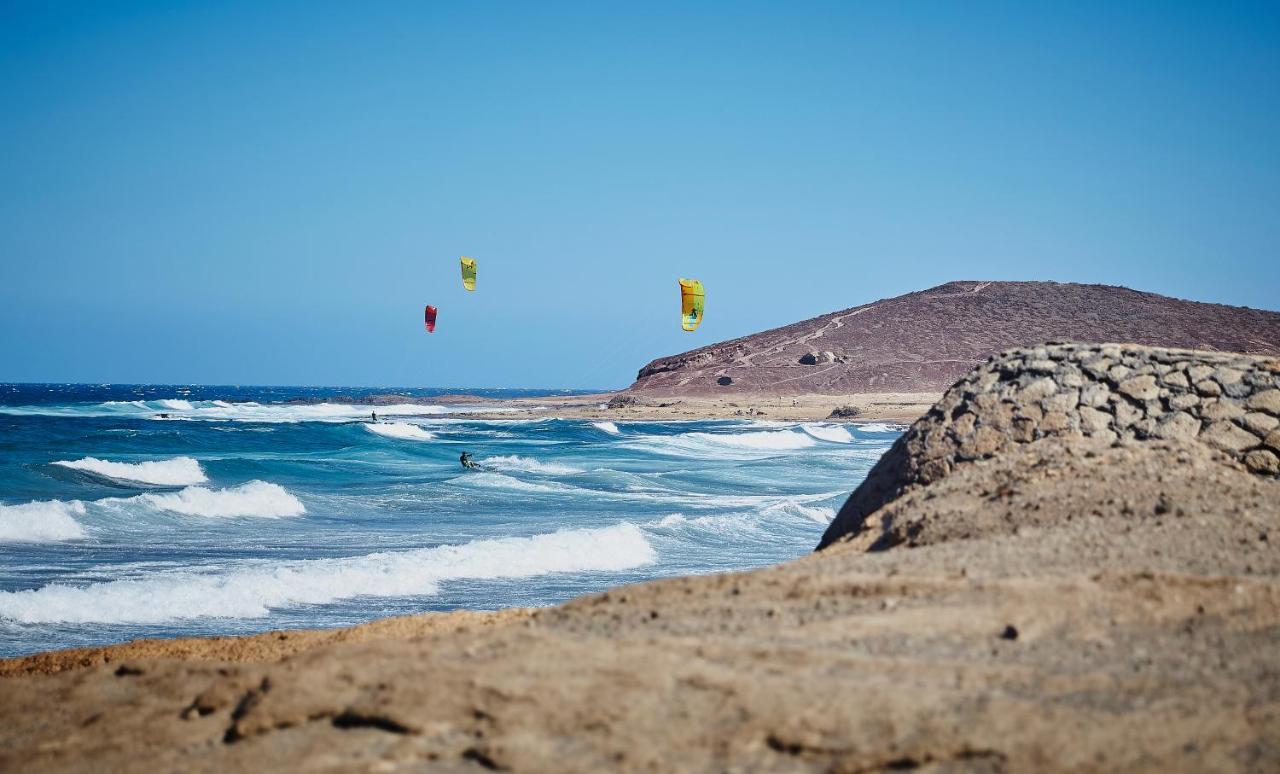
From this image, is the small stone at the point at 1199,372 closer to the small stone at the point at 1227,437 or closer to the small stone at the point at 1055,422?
the small stone at the point at 1227,437

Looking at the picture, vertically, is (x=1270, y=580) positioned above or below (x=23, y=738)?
above

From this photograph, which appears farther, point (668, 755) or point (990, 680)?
point (990, 680)

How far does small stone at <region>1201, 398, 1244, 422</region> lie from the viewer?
23.0 ft

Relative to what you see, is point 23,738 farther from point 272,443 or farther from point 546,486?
point 272,443

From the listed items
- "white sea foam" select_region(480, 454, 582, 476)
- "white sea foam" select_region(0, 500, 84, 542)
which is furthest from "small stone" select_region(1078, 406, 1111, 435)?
"white sea foam" select_region(480, 454, 582, 476)

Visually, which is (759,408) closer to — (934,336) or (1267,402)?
(934,336)

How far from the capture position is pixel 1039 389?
7.50m

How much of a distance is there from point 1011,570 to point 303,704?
121 inches

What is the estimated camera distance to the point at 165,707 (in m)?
4.18

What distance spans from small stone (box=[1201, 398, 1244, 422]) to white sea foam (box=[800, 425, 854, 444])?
120 feet

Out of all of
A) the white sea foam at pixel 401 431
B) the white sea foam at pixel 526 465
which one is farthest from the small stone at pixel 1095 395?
the white sea foam at pixel 401 431

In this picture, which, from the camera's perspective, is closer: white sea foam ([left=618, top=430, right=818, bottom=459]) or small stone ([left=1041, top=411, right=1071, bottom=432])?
small stone ([left=1041, top=411, right=1071, bottom=432])

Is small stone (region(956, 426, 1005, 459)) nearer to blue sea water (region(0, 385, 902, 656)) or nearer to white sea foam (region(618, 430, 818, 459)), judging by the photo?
blue sea water (region(0, 385, 902, 656))

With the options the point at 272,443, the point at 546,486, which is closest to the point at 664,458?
the point at 546,486
